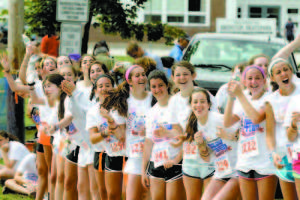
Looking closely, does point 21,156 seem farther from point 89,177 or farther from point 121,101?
point 121,101

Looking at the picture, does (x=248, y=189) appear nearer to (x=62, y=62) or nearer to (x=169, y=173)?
(x=169, y=173)

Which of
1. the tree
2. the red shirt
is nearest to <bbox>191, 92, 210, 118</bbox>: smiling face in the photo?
the tree

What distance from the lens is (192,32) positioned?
35438 millimetres

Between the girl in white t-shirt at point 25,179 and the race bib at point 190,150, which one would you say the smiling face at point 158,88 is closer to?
the race bib at point 190,150

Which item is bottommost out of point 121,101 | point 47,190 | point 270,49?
point 47,190

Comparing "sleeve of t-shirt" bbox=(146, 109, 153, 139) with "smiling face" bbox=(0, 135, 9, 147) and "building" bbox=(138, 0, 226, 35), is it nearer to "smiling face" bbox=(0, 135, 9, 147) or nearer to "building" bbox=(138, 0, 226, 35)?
"smiling face" bbox=(0, 135, 9, 147)

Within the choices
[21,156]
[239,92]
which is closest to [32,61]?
[21,156]

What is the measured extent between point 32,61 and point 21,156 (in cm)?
140

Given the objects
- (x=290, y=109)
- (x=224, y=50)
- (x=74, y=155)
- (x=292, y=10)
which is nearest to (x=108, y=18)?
(x=224, y=50)

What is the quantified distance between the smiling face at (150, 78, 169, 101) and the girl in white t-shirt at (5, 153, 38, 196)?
3.39 metres

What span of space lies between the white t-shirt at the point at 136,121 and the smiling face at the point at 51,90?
43.5 inches

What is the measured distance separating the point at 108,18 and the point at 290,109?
324 inches

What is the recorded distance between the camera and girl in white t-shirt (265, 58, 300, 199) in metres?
5.42

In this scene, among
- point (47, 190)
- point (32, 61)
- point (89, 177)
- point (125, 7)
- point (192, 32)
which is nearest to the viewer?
point (89, 177)
